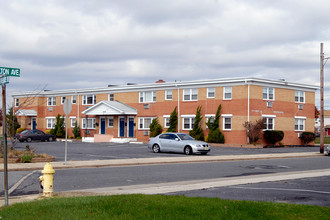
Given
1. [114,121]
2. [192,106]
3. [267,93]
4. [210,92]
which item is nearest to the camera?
[267,93]

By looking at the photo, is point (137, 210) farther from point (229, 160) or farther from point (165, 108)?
point (165, 108)

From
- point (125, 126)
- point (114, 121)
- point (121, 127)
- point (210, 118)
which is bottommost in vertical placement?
point (121, 127)

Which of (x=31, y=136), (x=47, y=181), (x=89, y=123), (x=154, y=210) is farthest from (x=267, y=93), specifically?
(x=154, y=210)

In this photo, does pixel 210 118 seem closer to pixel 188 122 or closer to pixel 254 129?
pixel 188 122

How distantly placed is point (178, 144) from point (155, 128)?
17257 mm

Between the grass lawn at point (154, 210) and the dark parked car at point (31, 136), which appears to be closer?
the grass lawn at point (154, 210)

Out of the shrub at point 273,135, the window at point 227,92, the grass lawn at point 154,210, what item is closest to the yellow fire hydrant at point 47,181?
the grass lawn at point 154,210

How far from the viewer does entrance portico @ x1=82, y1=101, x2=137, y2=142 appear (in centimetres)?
4784

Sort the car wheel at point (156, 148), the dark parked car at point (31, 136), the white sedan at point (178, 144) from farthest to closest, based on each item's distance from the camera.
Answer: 1. the dark parked car at point (31, 136)
2. the car wheel at point (156, 148)
3. the white sedan at point (178, 144)

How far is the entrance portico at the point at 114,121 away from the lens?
47.8m

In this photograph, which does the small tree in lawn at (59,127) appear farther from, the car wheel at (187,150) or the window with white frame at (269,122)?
the car wheel at (187,150)

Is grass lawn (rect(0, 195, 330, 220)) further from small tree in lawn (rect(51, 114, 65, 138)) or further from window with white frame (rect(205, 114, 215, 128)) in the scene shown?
small tree in lawn (rect(51, 114, 65, 138))

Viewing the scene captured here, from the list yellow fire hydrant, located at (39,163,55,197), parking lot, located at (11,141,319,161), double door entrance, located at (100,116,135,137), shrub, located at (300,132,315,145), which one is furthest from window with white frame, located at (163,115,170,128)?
yellow fire hydrant, located at (39,163,55,197)

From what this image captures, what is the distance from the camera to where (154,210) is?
793 centimetres
